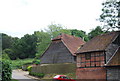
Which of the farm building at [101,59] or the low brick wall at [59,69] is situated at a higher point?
the farm building at [101,59]

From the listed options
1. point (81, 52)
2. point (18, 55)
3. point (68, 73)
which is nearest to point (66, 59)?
point (68, 73)

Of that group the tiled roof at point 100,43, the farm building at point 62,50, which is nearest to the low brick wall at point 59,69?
the farm building at point 62,50

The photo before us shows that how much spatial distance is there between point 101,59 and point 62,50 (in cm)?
1362

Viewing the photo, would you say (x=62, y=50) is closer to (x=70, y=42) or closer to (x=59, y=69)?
(x=70, y=42)

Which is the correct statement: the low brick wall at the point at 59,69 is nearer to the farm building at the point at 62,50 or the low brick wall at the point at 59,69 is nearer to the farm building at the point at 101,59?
the farm building at the point at 101,59

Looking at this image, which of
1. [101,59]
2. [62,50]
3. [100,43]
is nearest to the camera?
[101,59]

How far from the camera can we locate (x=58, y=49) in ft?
137

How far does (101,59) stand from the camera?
28.0 m

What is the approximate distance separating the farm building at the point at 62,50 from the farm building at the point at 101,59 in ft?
24.0

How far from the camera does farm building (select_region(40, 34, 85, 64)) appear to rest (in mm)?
39250

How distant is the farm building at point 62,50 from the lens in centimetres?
3925

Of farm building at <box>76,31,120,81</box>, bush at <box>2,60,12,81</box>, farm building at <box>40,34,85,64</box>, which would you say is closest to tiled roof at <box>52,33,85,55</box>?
farm building at <box>40,34,85,64</box>

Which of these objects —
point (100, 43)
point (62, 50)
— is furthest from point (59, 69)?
point (100, 43)

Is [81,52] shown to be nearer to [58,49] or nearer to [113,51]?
[113,51]
